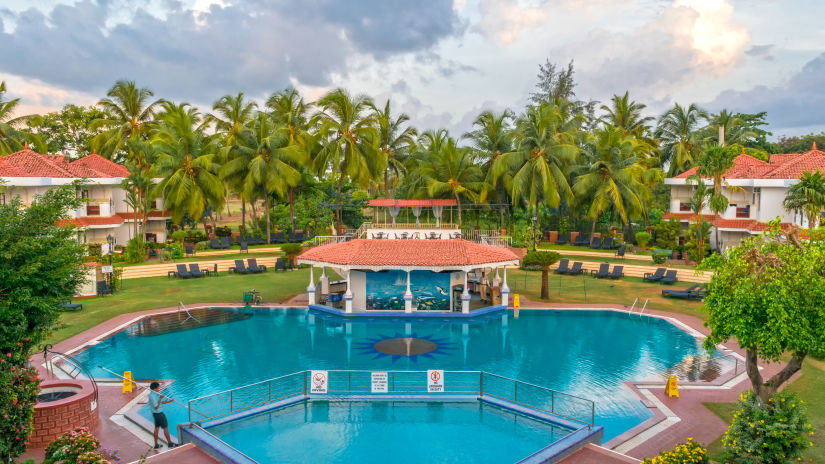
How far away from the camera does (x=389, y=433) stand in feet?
47.4

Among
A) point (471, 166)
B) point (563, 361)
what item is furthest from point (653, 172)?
point (563, 361)

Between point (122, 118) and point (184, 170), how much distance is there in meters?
12.4

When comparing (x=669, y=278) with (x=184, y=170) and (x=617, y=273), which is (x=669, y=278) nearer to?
(x=617, y=273)

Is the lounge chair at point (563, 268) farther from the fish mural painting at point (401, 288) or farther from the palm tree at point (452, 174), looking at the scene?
the fish mural painting at point (401, 288)

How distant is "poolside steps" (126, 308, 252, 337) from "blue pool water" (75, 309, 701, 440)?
23.7 inches

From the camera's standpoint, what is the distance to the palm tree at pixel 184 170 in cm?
4656

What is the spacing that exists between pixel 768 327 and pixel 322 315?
2051 cm

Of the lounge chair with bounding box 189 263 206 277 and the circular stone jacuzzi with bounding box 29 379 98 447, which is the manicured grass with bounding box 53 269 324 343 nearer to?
the lounge chair with bounding box 189 263 206 277

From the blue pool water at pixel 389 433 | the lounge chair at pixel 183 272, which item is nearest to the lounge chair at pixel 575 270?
the blue pool water at pixel 389 433

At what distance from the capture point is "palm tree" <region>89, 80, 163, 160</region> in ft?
174

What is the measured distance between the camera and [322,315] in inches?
1090

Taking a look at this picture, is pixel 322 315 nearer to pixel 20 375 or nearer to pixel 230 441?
pixel 230 441

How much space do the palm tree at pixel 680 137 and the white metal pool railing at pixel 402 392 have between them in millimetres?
42679

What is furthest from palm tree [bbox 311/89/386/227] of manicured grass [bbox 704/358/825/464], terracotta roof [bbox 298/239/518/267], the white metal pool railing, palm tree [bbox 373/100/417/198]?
manicured grass [bbox 704/358/825/464]
